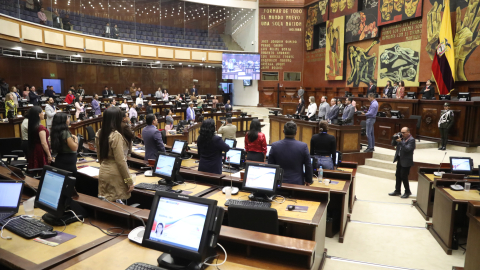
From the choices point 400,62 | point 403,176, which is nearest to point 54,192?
point 403,176

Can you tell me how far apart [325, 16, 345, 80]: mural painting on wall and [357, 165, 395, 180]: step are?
8627mm

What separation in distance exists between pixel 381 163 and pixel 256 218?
6561mm

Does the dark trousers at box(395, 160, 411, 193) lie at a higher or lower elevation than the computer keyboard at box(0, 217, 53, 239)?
lower

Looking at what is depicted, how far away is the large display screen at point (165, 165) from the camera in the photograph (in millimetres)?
4016

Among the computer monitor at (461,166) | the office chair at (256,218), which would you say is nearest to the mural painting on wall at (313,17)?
the computer monitor at (461,166)

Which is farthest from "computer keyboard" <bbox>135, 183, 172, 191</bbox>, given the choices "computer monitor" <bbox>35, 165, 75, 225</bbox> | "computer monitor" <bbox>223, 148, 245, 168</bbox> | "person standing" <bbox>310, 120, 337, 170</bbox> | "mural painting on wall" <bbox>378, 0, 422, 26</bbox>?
"mural painting on wall" <bbox>378, 0, 422, 26</bbox>

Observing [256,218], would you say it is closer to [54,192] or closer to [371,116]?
[54,192]

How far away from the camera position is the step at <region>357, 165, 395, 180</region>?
790 cm

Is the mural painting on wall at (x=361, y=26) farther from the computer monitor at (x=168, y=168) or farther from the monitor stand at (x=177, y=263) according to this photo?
the monitor stand at (x=177, y=263)

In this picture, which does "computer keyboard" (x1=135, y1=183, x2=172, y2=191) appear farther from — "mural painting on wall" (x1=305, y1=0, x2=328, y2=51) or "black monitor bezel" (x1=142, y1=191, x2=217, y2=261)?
"mural painting on wall" (x1=305, y1=0, x2=328, y2=51)

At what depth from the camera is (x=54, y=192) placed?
264 centimetres

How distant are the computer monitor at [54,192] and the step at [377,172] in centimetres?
725

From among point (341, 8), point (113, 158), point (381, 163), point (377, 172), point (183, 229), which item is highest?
point (341, 8)

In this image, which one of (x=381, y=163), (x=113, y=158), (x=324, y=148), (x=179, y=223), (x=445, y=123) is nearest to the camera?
(x=179, y=223)
